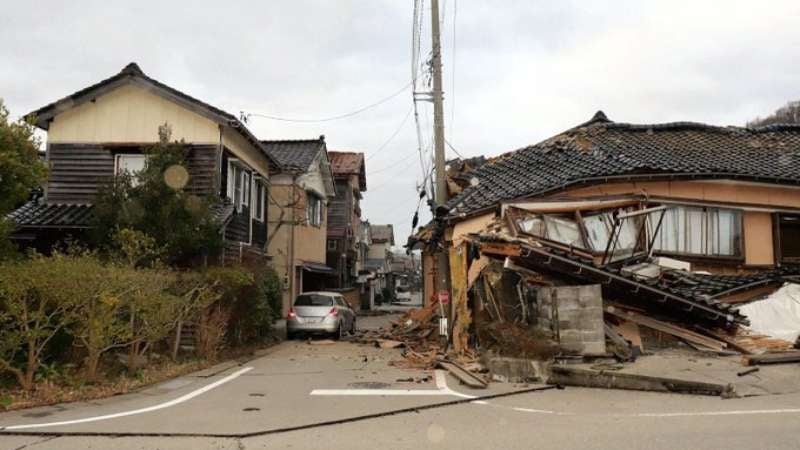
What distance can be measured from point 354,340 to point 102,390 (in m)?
10.6

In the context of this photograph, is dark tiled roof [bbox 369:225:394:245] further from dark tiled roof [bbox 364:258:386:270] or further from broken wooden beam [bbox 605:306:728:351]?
broken wooden beam [bbox 605:306:728:351]

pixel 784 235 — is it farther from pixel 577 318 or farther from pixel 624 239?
pixel 577 318

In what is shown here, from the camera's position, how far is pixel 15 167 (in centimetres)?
1074

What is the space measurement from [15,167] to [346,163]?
32.0 meters

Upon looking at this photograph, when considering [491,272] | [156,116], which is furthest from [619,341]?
[156,116]

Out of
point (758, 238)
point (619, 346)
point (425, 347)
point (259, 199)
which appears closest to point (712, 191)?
point (758, 238)

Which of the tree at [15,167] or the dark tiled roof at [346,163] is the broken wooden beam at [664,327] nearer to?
the tree at [15,167]

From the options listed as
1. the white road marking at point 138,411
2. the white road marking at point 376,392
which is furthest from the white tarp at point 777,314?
the white road marking at point 138,411

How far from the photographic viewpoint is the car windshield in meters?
19.9

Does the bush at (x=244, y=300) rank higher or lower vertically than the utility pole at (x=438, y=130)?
lower

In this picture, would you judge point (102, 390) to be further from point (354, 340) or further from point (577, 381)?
point (354, 340)

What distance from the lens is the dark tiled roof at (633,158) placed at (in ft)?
49.7

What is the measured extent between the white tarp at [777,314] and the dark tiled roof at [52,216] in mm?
15847

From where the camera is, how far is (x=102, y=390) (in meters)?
9.74
